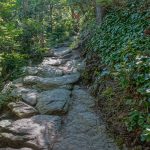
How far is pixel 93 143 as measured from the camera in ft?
20.6

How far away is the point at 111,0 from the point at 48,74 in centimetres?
397

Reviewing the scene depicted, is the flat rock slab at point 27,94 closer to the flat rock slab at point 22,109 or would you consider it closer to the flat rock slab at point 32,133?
the flat rock slab at point 22,109

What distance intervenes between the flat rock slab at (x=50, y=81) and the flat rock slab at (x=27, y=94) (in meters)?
0.56

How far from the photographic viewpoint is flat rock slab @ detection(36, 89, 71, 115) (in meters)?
8.26

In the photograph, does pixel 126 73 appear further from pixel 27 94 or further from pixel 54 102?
pixel 27 94

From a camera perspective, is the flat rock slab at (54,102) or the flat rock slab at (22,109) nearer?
the flat rock slab at (22,109)

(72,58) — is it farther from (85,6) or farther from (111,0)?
(85,6)

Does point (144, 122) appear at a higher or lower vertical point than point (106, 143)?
higher

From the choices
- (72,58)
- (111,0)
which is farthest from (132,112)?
(72,58)

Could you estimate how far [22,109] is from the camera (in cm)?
834

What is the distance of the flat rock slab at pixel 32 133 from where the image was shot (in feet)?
21.4

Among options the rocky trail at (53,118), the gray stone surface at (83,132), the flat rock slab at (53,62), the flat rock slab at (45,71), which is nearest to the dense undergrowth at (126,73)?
the gray stone surface at (83,132)

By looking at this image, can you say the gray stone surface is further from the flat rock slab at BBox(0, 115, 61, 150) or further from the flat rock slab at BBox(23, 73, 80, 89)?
the flat rock slab at BBox(23, 73, 80, 89)

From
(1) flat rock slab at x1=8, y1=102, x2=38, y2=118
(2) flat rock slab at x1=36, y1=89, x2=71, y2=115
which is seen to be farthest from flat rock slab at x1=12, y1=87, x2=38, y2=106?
(1) flat rock slab at x1=8, y1=102, x2=38, y2=118
